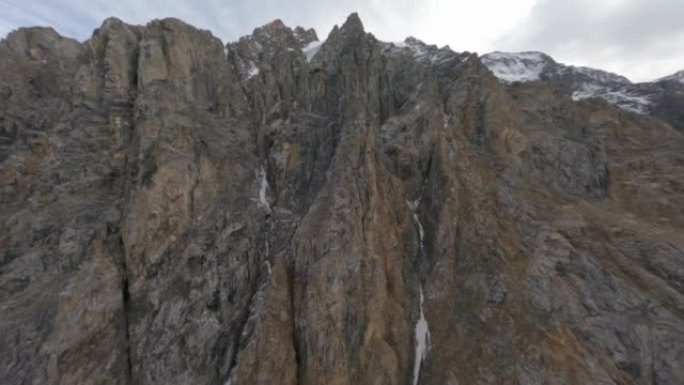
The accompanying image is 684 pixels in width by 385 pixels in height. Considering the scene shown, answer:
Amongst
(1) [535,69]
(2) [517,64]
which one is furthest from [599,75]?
(2) [517,64]

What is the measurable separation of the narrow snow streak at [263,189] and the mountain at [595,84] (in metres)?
43.7

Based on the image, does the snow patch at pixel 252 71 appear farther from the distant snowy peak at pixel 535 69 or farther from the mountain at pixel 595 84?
the distant snowy peak at pixel 535 69

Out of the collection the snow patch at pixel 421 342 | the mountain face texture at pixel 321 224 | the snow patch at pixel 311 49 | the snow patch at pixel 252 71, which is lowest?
the snow patch at pixel 421 342

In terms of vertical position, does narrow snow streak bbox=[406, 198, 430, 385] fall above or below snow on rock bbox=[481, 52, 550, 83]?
below

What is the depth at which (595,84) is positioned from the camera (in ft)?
288

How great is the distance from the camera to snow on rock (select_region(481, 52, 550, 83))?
9256 cm

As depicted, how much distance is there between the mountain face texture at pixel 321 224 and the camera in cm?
3084

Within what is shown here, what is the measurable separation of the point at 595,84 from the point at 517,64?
19.2 meters

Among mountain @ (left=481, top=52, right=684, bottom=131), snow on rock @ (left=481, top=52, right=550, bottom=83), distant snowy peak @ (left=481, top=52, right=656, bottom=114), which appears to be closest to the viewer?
mountain @ (left=481, top=52, right=684, bottom=131)

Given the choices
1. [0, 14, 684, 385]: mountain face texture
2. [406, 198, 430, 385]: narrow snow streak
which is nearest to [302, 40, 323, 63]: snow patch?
[0, 14, 684, 385]: mountain face texture

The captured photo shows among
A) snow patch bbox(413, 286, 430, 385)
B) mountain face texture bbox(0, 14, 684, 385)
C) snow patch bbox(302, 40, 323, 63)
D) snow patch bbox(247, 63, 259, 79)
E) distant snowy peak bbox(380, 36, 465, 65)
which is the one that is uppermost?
snow patch bbox(302, 40, 323, 63)

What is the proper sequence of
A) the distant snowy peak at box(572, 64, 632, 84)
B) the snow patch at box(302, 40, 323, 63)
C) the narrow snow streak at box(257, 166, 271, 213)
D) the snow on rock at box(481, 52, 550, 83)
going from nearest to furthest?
the narrow snow streak at box(257, 166, 271, 213), the snow patch at box(302, 40, 323, 63), the snow on rock at box(481, 52, 550, 83), the distant snowy peak at box(572, 64, 632, 84)

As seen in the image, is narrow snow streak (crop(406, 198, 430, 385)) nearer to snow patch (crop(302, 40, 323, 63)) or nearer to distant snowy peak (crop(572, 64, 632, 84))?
snow patch (crop(302, 40, 323, 63))

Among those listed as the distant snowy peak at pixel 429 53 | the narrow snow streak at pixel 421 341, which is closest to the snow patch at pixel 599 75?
the distant snowy peak at pixel 429 53
